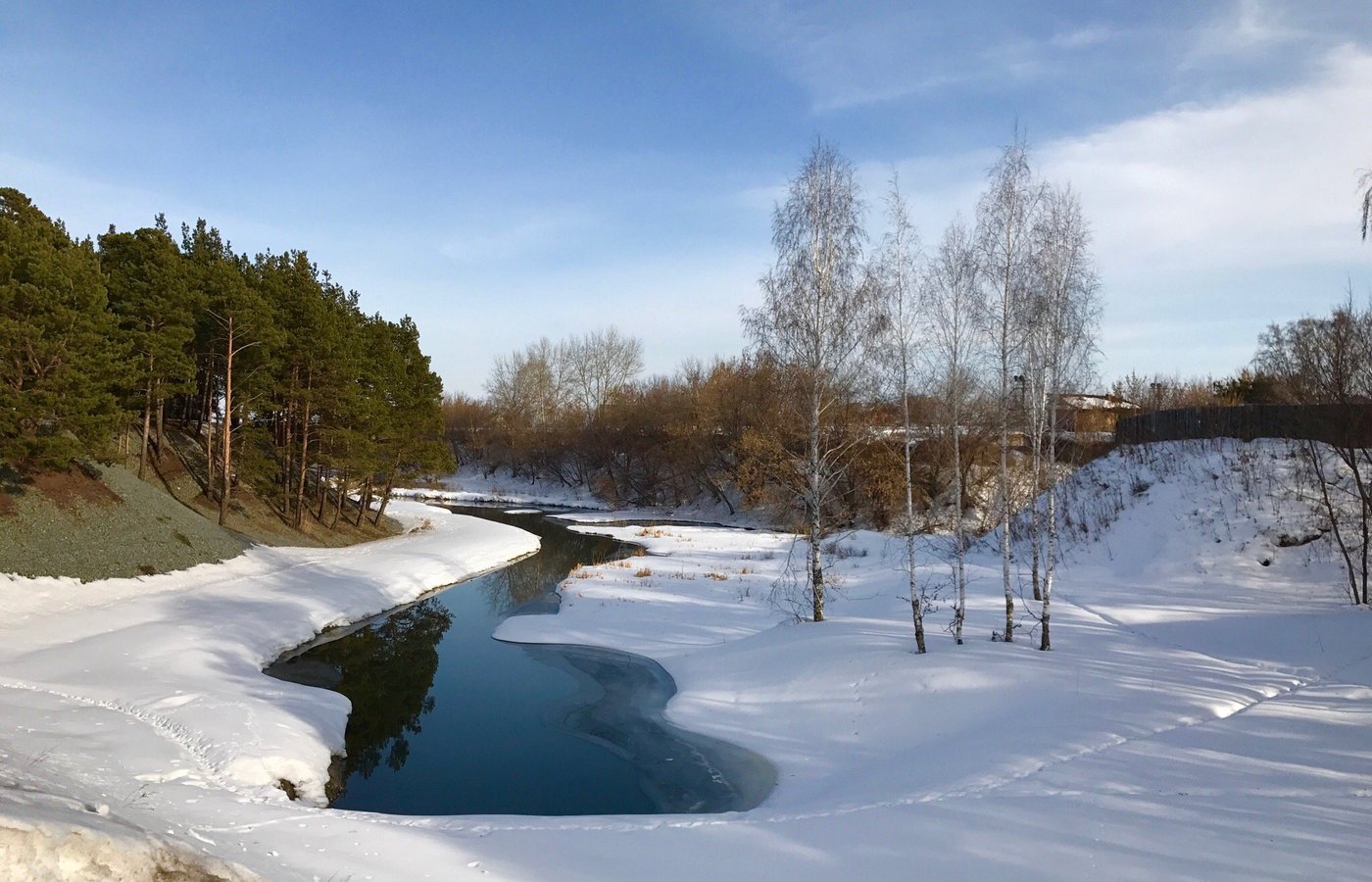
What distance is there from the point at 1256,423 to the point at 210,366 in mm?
34530

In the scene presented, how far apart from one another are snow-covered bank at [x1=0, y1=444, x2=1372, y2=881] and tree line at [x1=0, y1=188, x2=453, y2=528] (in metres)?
6.23

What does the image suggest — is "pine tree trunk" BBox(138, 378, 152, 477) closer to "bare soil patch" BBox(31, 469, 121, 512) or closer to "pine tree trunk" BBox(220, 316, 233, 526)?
"pine tree trunk" BBox(220, 316, 233, 526)

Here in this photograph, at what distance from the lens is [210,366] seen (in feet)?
93.3

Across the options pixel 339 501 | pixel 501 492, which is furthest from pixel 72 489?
pixel 501 492

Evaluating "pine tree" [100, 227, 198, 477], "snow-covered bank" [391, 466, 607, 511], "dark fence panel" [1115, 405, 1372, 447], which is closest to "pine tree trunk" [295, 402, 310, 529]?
"pine tree" [100, 227, 198, 477]

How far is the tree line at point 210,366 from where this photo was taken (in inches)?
725

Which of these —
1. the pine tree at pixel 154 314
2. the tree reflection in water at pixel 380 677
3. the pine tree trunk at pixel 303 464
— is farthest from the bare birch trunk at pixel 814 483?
the pine tree trunk at pixel 303 464

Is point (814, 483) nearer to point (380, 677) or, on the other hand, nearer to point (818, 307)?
point (818, 307)

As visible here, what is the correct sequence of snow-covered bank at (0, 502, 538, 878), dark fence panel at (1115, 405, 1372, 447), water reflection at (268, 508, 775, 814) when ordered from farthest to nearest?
1. dark fence panel at (1115, 405, 1372, 447)
2. water reflection at (268, 508, 775, 814)
3. snow-covered bank at (0, 502, 538, 878)

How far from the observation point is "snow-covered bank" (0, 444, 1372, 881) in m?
6.56

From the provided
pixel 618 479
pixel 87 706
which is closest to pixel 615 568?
pixel 87 706

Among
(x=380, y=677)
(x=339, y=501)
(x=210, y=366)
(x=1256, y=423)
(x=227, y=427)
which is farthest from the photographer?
(x=339, y=501)

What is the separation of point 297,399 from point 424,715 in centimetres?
2007

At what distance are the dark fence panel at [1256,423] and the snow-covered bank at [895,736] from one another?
3.27 m
